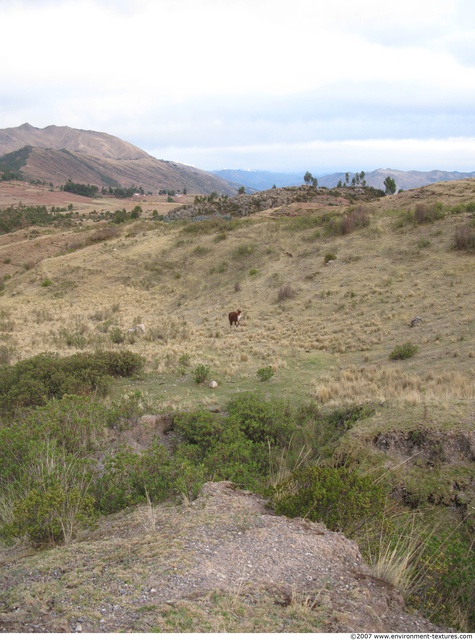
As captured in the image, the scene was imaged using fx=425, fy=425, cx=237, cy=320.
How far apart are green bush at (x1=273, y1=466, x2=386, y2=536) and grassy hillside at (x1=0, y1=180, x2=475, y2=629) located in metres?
0.82

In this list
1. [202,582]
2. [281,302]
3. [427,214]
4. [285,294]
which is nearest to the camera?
[202,582]

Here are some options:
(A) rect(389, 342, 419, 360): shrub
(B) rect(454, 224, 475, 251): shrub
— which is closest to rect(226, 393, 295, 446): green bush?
(A) rect(389, 342, 419, 360): shrub

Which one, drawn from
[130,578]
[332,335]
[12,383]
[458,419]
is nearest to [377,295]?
[332,335]

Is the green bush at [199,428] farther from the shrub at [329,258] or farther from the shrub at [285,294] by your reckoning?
the shrub at [329,258]

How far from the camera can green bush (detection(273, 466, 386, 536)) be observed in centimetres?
388

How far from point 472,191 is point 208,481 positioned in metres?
28.7

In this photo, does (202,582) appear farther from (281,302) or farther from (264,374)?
(281,302)

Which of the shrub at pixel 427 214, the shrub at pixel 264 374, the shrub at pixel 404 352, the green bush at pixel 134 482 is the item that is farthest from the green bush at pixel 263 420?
the shrub at pixel 427 214

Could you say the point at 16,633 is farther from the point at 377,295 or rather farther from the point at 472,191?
the point at 472,191

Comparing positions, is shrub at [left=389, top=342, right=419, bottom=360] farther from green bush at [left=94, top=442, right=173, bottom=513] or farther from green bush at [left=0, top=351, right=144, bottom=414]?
green bush at [left=94, top=442, right=173, bottom=513]

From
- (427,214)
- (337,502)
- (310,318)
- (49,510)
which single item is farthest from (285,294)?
(49,510)

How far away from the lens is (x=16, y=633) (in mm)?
2334

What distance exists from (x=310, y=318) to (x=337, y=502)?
12.8m

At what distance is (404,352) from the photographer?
11.1 meters
